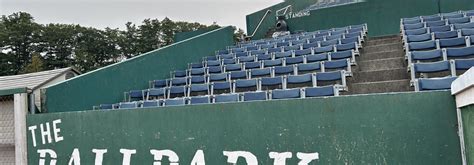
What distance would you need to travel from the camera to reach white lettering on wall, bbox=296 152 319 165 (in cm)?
304

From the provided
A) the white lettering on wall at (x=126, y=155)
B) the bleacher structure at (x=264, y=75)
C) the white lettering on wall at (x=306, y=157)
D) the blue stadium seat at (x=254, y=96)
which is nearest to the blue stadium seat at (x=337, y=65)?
the bleacher structure at (x=264, y=75)

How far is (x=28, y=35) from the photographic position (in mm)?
39812

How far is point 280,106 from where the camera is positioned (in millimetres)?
3213

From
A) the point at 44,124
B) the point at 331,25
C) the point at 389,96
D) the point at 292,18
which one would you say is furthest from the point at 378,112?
the point at 292,18

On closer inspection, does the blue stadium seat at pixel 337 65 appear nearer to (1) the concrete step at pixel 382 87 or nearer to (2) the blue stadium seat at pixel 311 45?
(1) the concrete step at pixel 382 87

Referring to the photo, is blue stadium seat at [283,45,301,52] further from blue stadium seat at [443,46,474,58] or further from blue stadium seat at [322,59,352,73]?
blue stadium seat at [443,46,474,58]

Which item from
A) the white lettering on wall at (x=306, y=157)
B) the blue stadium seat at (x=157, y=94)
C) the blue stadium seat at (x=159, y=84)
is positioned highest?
the blue stadium seat at (x=159, y=84)

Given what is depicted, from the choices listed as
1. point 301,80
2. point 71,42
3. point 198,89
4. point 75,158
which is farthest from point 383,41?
point 71,42

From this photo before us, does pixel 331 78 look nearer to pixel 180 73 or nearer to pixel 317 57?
pixel 317 57

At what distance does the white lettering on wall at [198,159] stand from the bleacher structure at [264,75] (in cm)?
166

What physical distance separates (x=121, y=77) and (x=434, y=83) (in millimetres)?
4592

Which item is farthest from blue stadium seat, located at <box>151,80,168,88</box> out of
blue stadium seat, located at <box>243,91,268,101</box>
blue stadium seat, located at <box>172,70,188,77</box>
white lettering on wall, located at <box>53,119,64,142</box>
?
white lettering on wall, located at <box>53,119,64,142</box>

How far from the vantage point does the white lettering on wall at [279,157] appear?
3159 millimetres

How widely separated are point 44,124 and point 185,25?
41.7m
